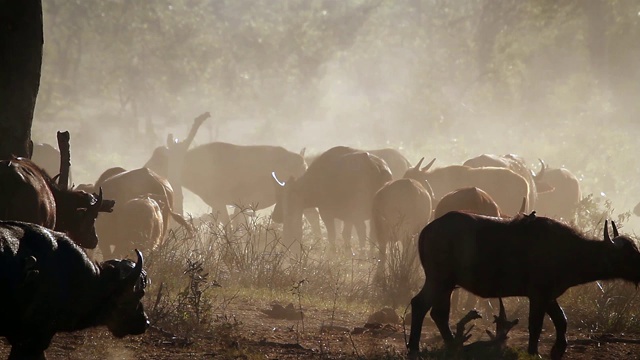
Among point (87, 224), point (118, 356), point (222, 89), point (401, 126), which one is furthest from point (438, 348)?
point (222, 89)

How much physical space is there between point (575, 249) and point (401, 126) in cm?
3739

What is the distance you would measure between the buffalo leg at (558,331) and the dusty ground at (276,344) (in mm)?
323

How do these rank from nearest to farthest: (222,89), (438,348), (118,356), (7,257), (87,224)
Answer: (7,257) → (118,356) → (438,348) → (87,224) → (222,89)

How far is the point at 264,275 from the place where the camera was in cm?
1164

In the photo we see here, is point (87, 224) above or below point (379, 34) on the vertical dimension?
below

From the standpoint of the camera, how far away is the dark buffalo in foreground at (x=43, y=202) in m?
7.88

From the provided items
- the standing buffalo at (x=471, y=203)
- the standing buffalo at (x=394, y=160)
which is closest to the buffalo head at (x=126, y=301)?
the standing buffalo at (x=471, y=203)

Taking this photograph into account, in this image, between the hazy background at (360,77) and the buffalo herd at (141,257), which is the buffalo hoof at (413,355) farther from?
the hazy background at (360,77)

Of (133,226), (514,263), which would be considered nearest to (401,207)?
(133,226)

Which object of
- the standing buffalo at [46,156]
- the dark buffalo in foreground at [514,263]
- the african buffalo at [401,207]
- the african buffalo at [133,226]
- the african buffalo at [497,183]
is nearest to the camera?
the dark buffalo in foreground at [514,263]

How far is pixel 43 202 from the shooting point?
26.9 ft

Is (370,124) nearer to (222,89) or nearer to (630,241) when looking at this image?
(222,89)

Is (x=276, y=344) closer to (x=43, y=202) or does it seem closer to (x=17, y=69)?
(x=43, y=202)

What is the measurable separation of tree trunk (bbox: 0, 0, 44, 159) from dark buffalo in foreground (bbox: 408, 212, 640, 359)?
4488 mm
